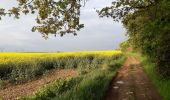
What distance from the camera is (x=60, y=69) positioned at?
108 feet

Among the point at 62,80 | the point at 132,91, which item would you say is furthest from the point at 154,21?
the point at 62,80

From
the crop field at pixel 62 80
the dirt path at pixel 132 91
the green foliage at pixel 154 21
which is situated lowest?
the dirt path at pixel 132 91

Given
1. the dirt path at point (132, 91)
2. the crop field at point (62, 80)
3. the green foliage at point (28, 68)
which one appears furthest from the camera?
the green foliage at point (28, 68)

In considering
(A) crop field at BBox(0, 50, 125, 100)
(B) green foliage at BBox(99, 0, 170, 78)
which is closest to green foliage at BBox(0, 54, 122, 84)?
(A) crop field at BBox(0, 50, 125, 100)

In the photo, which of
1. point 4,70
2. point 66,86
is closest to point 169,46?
point 66,86

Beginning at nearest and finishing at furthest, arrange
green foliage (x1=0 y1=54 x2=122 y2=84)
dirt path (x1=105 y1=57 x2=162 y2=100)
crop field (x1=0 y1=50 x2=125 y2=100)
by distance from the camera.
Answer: crop field (x1=0 y1=50 x2=125 y2=100) < dirt path (x1=105 y1=57 x2=162 y2=100) < green foliage (x1=0 y1=54 x2=122 y2=84)

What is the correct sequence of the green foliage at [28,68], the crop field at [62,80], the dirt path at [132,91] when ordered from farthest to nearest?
the green foliage at [28,68] → the dirt path at [132,91] → the crop field at [62,80]

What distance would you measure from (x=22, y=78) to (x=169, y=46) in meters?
11.3

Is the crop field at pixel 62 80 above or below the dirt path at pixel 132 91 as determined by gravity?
above

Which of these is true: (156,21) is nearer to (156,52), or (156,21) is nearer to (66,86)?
(156,52)

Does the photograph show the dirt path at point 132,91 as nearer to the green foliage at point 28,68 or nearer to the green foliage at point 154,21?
the green foliage at point 154,21

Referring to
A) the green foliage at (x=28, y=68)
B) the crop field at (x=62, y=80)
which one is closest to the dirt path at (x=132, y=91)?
the crop field at (x=62, y=80)

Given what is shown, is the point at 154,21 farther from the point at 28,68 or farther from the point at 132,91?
the point at 28,68

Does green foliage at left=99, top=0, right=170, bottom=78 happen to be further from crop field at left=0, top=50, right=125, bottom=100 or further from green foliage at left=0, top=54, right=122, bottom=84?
green foliage at left=0, top=54, right=122, bottom=84
